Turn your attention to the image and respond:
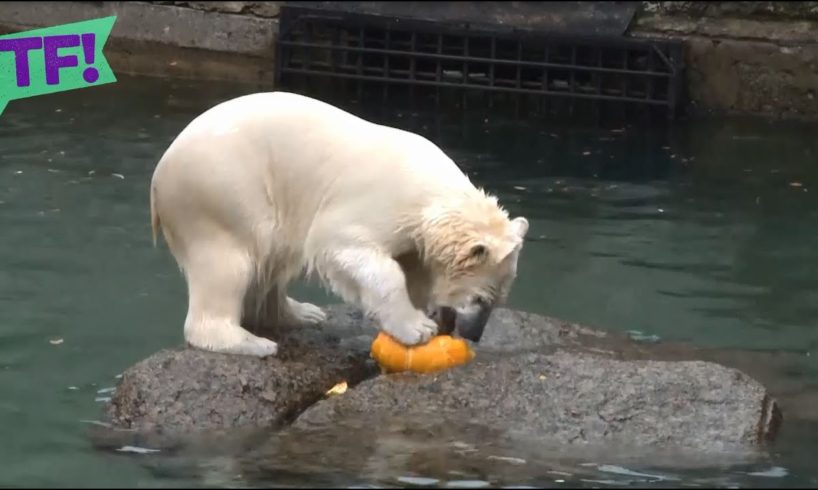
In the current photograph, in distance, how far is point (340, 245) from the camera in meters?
5.45

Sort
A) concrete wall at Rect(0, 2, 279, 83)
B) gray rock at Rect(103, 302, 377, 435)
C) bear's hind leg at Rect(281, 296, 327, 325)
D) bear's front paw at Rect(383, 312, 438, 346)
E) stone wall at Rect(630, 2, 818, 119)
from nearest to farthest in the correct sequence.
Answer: gray rock at Rect(103, 302, 377, 435) < bear's front paw at Rect(383, 312, 438, 346) < bear's hind leg at Rect(281, 296, 327, 325) < stone wall at Rect(630, 2, 818, 119) < concrete wall at Rect(0, 2, 279, 83)

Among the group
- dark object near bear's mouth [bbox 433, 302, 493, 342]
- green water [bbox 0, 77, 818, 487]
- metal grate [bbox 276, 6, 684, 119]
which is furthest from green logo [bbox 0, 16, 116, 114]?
metal grate [bbox 276, 6, 684, 119]

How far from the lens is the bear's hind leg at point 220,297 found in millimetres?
5551

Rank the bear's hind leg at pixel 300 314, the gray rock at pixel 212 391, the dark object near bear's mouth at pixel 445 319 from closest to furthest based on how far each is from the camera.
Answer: the gray rock at pixel 212 391 < the dark object near bear's mouth at pixel 445 319 < the bear's hind leg at pixel 300 314

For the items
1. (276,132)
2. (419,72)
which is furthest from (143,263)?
(419,72)

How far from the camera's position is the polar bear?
541cm

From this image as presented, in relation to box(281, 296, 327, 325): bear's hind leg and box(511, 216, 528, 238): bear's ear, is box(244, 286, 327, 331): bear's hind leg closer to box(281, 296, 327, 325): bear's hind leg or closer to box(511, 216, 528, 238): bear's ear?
box(281, 296, 327, 325): bear's hind leg

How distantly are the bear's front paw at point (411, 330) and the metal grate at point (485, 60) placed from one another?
6.63m

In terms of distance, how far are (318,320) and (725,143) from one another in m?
5.84

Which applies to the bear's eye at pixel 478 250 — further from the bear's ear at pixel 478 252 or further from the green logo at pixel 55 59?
the green logo at pixel 55 59

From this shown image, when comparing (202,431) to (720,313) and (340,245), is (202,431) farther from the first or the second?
(720,313)

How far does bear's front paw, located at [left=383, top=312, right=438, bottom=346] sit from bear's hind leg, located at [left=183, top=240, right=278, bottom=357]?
1.80ft

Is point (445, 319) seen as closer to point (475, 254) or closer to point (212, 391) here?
point (475, 254)

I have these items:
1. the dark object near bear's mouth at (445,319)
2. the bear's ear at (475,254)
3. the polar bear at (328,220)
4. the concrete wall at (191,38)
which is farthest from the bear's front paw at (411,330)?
the concrete wall at (191,38)
